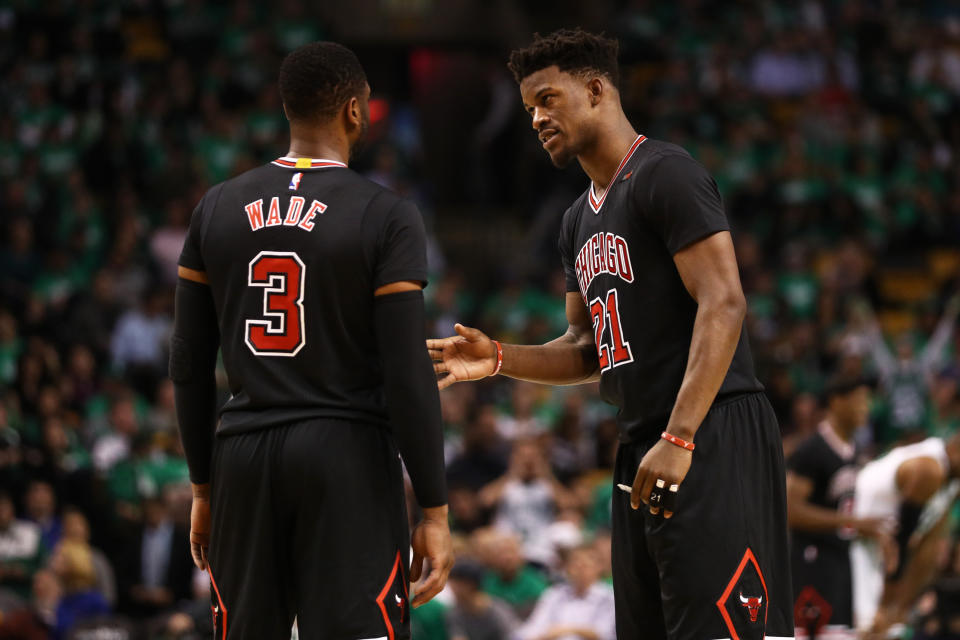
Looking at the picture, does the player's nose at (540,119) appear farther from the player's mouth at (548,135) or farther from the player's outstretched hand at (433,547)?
the player's outstretched hand at (433,547)

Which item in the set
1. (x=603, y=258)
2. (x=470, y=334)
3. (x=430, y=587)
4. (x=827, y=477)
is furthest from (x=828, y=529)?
(x=430, y=587)

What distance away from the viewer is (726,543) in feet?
13.4

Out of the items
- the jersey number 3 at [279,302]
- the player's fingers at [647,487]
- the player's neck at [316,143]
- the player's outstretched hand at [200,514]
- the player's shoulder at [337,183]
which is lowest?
the player's outstretched hand at [200,514]

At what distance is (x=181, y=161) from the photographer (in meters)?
15.2

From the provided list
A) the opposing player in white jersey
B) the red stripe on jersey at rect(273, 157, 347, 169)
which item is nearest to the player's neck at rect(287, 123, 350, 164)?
the red stripe on jersey at rect(273, 157, 347, 169)

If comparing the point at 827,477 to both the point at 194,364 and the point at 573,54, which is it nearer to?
the point at 573,54

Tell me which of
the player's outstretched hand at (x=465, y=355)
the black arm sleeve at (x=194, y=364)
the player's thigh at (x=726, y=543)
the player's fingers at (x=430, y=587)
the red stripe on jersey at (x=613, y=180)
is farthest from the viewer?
the player's outstretched hand at (x=465, y=355)

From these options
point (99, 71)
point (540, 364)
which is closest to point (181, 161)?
point (99, 71)

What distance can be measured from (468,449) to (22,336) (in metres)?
4.49

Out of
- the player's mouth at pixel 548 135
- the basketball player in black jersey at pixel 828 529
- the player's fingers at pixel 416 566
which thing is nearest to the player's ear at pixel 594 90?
the player's mouth at pixel 548 135

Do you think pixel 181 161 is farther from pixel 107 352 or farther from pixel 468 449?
pixel 468 449

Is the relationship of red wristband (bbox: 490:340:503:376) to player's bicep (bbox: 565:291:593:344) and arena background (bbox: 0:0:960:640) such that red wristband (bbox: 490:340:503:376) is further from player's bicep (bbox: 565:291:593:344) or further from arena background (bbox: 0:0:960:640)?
arena background (bbox: 0:0:960:640)

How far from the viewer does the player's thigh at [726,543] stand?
4.07 m

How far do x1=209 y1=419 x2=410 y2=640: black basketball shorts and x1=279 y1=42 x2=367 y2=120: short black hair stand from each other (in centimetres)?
100
